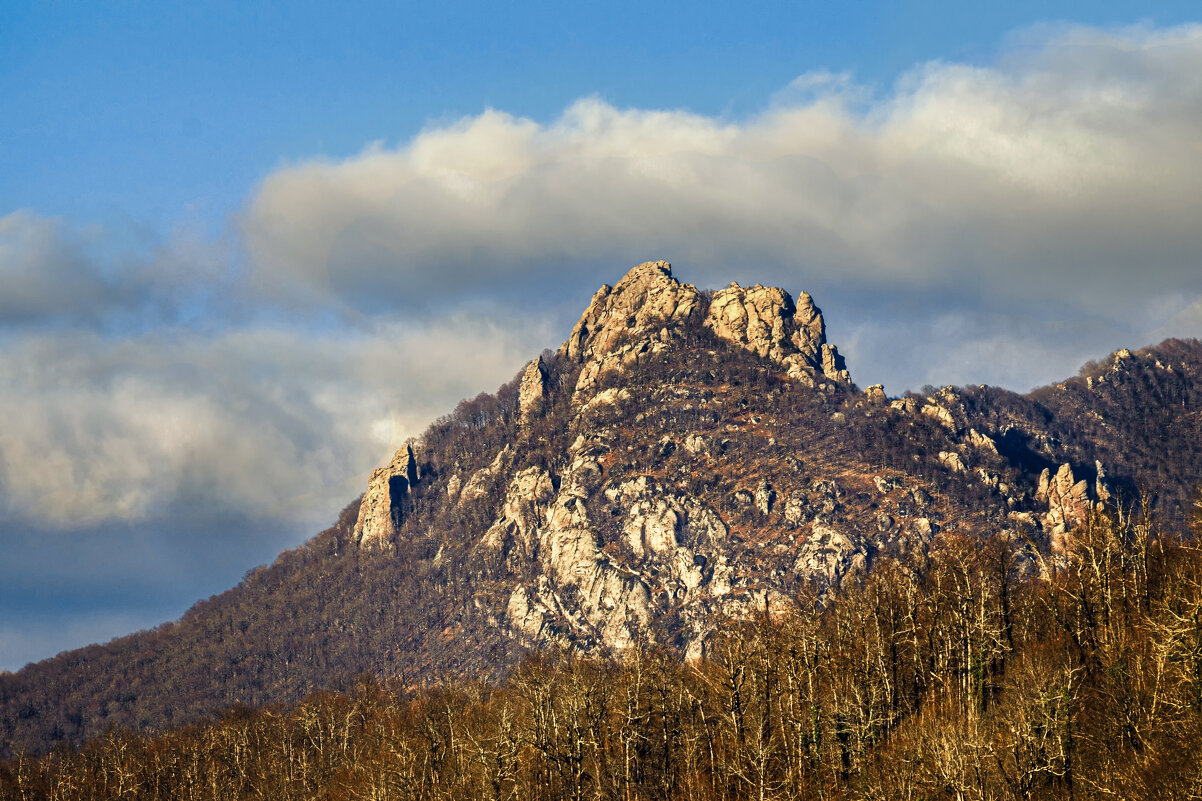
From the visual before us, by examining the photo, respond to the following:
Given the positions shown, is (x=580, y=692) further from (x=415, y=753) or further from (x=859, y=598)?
(x=859, y=598)

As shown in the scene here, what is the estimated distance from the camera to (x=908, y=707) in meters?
103

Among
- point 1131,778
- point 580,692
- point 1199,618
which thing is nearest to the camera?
point 1131,778

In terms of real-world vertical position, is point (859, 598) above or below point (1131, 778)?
above

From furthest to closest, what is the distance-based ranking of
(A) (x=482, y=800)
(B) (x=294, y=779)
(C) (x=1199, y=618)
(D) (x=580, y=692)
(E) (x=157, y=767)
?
(E) (x=157, y=767) < (B) (x=294, y=779) < (D) (x=580, y=692) < (A) (x=482, y=800) < (C) (x=1199, y=618)

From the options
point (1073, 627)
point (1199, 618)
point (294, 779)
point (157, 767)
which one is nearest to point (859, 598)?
point (1073, 627)

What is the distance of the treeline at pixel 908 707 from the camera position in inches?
2953

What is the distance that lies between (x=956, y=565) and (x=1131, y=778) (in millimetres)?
54824

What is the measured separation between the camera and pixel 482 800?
4040 inches

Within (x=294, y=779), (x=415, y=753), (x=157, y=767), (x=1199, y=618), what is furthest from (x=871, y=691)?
(x=157, y=767)

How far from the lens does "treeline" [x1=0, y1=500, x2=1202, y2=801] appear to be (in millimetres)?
75000

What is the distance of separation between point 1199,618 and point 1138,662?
8.20m

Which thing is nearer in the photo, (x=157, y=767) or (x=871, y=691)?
(x=871, y=691)

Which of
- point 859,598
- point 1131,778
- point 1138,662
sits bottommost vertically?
point 1131,778

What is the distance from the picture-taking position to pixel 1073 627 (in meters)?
104
